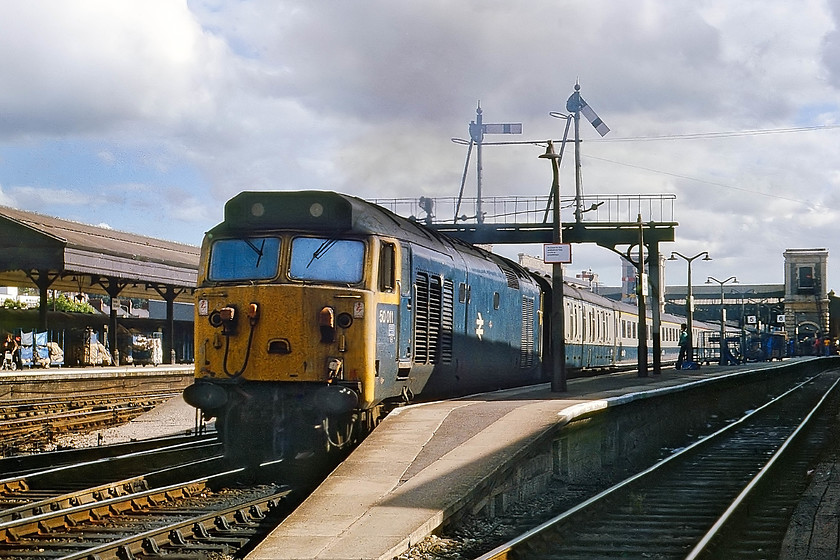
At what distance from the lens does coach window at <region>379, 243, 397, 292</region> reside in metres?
12.9

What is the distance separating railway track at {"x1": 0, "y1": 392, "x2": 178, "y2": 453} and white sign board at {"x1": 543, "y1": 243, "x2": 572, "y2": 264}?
10.2 metres

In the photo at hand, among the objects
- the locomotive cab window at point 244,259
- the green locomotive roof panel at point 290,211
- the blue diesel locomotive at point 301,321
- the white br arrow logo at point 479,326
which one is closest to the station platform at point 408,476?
the blue diesel locomotive at point 301,321

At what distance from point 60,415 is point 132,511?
11415 mm

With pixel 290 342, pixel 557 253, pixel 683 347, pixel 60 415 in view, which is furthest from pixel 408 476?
pixel 683 347

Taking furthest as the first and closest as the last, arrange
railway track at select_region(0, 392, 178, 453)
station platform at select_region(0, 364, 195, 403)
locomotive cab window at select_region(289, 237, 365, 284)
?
station platform at select_region(0, 364, 195, 403) < railway track at select_region(0, 392, 178, 453) < locomotive cab window at select_region(289, 237, 365, 284)

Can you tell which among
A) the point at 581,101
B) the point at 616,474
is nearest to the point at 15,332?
the point at 581,101

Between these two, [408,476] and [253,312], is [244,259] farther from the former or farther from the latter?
[408,476]

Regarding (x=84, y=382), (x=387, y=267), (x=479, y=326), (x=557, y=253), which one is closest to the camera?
(x=387, y=267)

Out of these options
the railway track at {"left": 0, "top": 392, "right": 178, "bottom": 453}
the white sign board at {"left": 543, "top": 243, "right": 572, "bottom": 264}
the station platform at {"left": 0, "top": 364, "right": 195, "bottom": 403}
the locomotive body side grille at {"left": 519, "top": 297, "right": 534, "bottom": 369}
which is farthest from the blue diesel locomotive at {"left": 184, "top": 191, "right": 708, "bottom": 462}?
the station platform at {"left": 0, "top": 364, "right": 195, "bottom": 403}

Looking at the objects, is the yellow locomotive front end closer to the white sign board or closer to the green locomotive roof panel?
the green locomotive roof panel

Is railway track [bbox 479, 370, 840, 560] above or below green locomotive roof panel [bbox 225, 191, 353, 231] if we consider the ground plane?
below

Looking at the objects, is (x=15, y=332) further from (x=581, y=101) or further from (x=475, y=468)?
(x=475, y=468)

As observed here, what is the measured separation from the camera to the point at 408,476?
1091 cm

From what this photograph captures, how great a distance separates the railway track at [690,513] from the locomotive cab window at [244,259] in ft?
15.7
